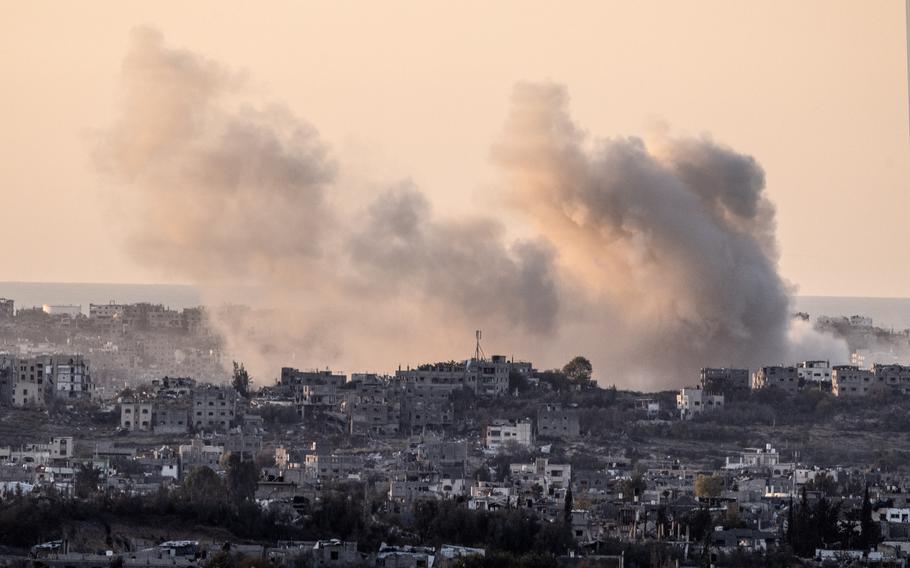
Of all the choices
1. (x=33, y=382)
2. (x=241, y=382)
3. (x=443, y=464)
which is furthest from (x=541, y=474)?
(x=33, y=382)

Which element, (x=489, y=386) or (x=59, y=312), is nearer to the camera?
(x=489, y=386)

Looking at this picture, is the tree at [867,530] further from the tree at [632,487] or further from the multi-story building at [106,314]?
the multi-story building at [106,314]

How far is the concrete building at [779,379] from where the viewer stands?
63531mm

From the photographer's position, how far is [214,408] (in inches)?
2352

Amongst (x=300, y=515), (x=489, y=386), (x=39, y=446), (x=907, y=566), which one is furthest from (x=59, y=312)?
(x=907, y=566)

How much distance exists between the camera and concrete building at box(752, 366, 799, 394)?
208 ft

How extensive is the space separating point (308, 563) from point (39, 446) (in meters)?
16.5

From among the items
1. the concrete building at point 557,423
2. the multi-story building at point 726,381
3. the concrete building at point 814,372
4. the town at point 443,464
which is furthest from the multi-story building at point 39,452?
the concrete building at point 814,372

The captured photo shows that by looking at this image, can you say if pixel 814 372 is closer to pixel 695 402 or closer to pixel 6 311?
pixel 695 402

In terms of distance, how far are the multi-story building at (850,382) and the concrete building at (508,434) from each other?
7455 millimetres

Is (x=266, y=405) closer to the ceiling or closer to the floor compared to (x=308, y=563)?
closer to the ceiling

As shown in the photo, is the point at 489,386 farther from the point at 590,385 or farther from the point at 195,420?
the point at 195,420

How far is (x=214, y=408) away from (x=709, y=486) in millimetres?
12341

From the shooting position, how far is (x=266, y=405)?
6134cm
